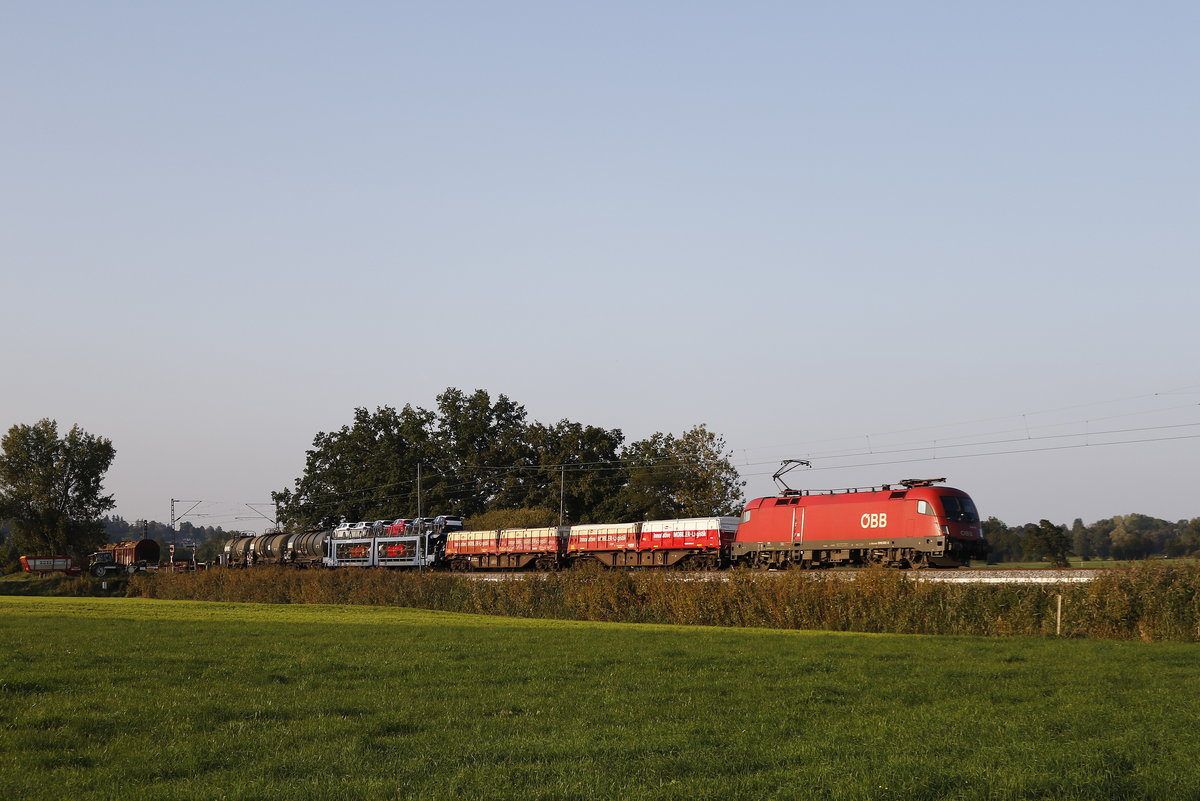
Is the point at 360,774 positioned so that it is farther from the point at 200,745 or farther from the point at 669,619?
the point at 669,619

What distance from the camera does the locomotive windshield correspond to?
5041 centimetres

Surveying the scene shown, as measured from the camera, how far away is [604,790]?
1074cm

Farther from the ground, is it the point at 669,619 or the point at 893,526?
the point at 893,526

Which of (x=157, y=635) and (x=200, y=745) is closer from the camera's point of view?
(x=200, y=745)

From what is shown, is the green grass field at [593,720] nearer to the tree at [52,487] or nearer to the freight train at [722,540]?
the freight train at [722,540]

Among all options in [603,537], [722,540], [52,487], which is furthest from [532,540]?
[52,487]

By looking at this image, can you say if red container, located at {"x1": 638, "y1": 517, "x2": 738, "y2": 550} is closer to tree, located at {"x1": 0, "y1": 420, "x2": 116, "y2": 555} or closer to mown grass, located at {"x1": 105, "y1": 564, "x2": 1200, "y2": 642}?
mown grass, located at {"x1": 105, "y1": 564, "x2": 1200, "y2": 642}

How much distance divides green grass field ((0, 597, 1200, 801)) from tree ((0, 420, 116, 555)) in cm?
11875

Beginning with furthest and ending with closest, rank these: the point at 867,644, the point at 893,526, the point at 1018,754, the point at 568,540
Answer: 1. the point at 568,540
2. the point at 893,526
3. the point at 867,644
4. the point at 1018,754

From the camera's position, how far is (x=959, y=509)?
5125cm

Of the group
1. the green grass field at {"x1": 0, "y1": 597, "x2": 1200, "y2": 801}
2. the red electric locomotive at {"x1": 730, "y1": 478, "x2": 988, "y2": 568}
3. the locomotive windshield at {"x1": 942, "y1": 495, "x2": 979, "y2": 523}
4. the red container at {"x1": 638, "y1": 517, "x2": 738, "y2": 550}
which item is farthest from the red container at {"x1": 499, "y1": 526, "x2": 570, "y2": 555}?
the green grass field at {"x1": 0, "y1": 597, "x2": 1200, "y2": 801}

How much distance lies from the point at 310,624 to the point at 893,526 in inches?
1146

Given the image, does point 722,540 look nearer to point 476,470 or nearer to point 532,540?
point 532,540

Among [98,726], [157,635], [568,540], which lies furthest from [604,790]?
[568,540]
